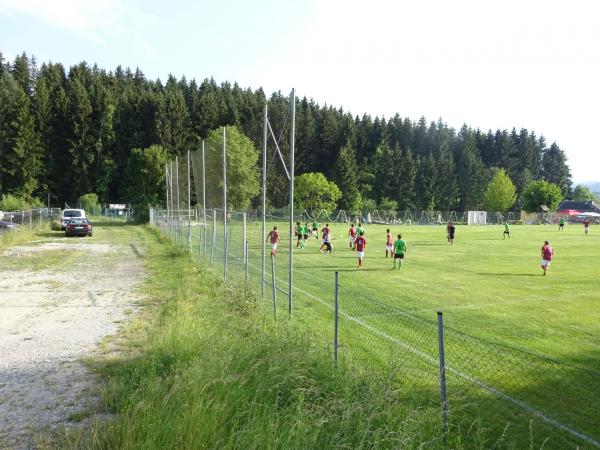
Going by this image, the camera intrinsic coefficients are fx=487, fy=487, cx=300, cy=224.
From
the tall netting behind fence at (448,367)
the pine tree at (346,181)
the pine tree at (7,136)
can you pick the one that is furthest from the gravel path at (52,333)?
the pine tree at (346,181)

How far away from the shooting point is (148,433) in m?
4.04

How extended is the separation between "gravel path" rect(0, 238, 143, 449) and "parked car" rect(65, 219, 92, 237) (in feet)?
45.4

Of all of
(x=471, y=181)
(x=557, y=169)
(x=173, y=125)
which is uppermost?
(x=173, y=125)

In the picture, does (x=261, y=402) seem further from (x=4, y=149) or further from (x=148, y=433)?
(x=4, y=149)

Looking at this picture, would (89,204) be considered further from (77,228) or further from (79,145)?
(77,228)

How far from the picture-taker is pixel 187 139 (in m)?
89.6

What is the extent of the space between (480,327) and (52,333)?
8.65 metres

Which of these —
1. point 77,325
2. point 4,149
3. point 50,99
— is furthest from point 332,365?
point 50,99

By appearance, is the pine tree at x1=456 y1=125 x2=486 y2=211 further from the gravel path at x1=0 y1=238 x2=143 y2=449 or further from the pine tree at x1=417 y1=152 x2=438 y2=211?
the gravel path at x1=0 y1=238 x2=143 y2=449

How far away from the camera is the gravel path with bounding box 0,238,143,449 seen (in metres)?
5.38

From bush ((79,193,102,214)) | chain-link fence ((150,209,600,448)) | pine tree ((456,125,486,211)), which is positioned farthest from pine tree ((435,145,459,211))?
chain-link fence ((150,209,600,448))

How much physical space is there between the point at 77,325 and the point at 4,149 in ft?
251

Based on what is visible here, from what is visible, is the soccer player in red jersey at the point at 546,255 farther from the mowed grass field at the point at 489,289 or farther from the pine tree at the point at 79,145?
the pine tree at the point at 79,145

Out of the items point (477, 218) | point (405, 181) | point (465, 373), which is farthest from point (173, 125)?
point (465, 373)
